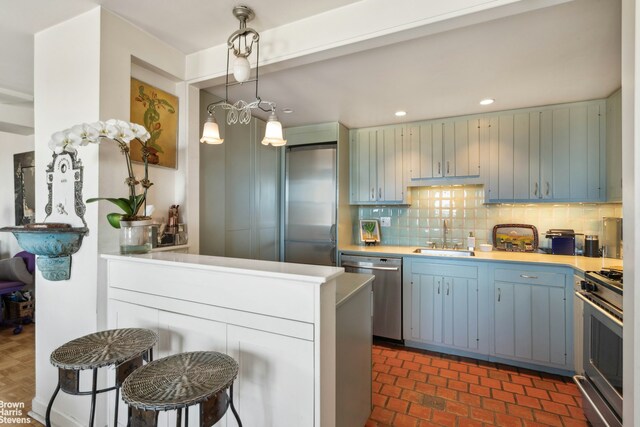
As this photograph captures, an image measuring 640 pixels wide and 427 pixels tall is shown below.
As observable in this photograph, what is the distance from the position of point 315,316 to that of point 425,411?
1.44 m

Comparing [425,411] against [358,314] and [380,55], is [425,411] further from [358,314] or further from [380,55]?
[380,55]

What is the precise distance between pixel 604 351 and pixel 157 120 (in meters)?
3.14

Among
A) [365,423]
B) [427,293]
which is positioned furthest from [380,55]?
[365,423]

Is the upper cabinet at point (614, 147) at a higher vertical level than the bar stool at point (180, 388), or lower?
higher

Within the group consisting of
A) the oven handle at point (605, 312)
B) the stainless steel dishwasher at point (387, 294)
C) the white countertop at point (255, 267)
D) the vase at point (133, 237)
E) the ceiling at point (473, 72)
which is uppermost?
the ceiling at point (473, 72)

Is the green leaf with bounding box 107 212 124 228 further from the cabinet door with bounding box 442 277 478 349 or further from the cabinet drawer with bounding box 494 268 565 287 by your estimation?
the cabinet drawer with bounding box 494 268 565 287

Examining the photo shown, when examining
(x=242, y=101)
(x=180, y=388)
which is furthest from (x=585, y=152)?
(x=180, y=388)

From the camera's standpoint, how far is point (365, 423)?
6.10 ft

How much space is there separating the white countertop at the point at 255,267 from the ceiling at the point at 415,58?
4.70 ft

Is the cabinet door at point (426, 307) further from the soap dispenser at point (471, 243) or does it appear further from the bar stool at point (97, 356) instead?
the bar stool at point (97, 356)

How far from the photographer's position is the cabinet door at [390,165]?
3441mm

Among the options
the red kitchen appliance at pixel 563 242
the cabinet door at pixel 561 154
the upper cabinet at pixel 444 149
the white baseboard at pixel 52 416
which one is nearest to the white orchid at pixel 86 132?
the white baseboard at pixel 52 416

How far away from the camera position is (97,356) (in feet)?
4.03

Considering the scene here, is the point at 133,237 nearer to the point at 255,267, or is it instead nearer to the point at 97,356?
the point at 97,356
